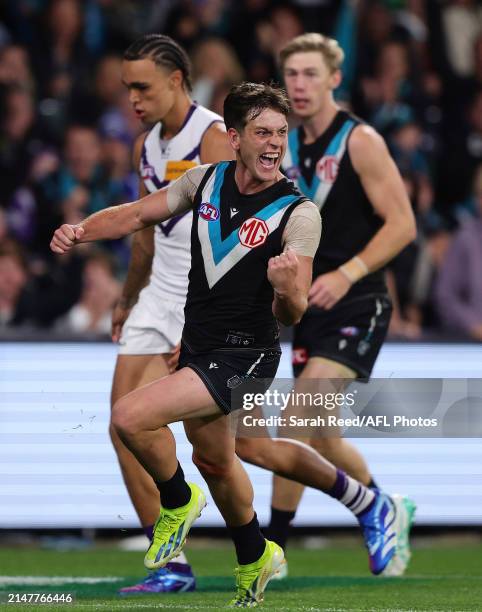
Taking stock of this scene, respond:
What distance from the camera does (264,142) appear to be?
21.0 ft

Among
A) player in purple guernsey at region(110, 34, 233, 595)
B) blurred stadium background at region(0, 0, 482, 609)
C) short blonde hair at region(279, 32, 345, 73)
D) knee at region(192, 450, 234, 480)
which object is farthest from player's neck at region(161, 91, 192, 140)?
blurred stadium background at region(0, 0, 482, 609)

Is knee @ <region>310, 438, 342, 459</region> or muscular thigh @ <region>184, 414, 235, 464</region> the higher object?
muscular thigh @ <region>184, 414, 235, 464</region>

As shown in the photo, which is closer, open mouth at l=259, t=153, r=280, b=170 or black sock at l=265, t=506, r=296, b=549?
open mouth at l=259, t=153, r=280, b=170

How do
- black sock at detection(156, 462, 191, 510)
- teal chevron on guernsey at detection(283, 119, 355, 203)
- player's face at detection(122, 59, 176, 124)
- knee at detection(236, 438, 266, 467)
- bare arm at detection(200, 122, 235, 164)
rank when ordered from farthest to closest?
teal chevron on guernsey at detection(283, 119, 355, 203)
player's face at detection(122, 59, 176, 124)
bare arm at detection(200, 122, 235, 164)
knee at detection(236, 438, 266, 467)
black sock at detection(156, 462, 191, 510)

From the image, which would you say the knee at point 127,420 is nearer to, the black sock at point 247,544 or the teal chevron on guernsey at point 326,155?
the black sock at point 247,544

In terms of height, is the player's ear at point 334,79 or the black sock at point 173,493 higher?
the player's ear at point 334,79

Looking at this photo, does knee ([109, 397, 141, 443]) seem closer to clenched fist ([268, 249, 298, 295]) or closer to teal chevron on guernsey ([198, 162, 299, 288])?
teal chevron on guernsey ([198, 162, 299, 288])

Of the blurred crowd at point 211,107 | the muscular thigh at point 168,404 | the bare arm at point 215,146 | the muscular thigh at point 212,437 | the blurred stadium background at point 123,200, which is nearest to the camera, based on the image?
the muscular thigh at point 168,404

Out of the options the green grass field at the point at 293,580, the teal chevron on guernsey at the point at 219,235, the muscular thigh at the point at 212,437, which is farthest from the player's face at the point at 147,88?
the green grass field at the point at 293,580

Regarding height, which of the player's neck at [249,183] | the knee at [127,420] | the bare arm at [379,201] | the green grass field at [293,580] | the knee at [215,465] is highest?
the player's neck at [249,183]

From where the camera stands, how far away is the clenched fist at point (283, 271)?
19.2 feet

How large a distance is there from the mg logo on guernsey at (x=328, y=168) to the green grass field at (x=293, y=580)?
→ 223 cm

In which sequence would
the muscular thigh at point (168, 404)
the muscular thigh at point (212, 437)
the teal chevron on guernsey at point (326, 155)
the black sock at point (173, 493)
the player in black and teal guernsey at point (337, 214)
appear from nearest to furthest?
the muscular thigh at point (168, 404)
the muscular thigh at point (212, 437)
the black sock at point (173, 493)
the player in black and teal guernsey at point (337, 214)
the teal chevron on guernsey at point (326, 155)

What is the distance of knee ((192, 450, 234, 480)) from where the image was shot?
257 inches
